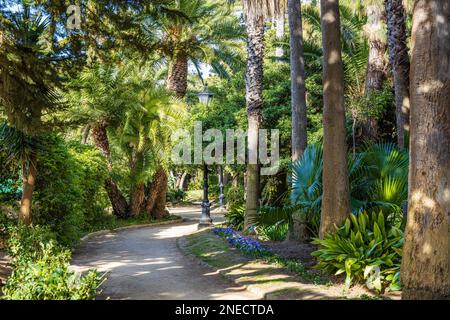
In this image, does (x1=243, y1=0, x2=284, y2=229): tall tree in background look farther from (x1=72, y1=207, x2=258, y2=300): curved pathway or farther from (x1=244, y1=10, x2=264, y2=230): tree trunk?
(x1=72, y1=207, x2=258, y2=300): curved pathway

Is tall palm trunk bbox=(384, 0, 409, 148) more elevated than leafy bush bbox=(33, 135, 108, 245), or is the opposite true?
tall palm trunk bbox=(384, 0, 409, 148)

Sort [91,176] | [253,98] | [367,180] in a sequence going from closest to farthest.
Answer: [367,180], [253,98], [91,176]

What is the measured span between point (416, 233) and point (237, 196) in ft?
57.9

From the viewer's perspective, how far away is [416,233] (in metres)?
6.29

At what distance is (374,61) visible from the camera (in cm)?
1873

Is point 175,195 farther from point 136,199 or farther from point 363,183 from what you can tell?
point 363,183

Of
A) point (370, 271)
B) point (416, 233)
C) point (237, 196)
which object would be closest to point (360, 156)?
point (370, 271)

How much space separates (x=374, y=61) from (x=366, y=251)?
12122 mm

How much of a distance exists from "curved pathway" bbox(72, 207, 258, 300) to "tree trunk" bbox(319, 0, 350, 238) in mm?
2087

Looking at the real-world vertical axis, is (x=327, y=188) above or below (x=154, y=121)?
below

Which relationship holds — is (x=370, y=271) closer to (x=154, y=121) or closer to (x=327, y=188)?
(x=327, y=188)

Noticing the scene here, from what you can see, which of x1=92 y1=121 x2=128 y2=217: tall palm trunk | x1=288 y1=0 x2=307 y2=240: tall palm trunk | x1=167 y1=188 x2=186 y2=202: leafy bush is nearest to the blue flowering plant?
x1=288 y1=0 x2=307 y2=240: tall palm trunk

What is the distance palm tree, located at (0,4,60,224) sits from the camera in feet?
25.3

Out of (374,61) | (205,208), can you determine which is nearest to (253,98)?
(374,61)
